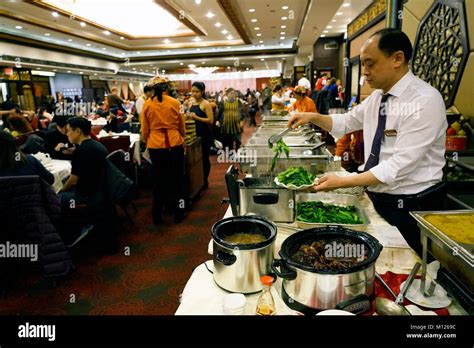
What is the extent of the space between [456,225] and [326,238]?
403 mm

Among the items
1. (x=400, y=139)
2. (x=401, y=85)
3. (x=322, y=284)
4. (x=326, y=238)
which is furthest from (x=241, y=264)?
(x=401, y=85)

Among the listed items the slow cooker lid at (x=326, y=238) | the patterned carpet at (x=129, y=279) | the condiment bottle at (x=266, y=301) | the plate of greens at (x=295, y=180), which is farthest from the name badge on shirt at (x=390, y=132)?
the patterned carpet at (x=129, y=279)

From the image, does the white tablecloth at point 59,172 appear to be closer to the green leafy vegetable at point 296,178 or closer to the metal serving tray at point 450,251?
the green leafy vegetable at point 296,178

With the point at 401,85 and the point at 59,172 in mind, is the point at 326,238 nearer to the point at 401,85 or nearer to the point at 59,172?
the point at 401,85

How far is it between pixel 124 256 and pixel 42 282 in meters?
0.69

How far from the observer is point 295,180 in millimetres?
1653

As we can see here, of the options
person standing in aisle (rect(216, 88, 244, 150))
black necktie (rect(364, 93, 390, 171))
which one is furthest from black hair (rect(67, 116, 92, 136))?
person standing in aisle (rect(216, 88, 244, 150))

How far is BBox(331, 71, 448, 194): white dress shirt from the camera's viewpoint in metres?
1.42

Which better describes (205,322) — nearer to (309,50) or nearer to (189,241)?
(189,241)

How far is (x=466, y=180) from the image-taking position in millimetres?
2668

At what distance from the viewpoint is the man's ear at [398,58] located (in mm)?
1496

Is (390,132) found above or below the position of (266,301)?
above

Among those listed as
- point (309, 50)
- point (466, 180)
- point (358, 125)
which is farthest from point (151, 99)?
point (309, 50)

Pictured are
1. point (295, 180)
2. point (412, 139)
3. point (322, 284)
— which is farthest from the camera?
point (295, 180)
